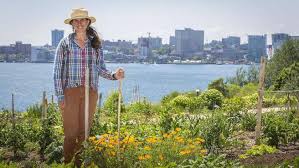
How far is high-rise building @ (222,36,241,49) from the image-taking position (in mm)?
153250

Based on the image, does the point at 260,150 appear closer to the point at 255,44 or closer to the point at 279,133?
the point at 279,133

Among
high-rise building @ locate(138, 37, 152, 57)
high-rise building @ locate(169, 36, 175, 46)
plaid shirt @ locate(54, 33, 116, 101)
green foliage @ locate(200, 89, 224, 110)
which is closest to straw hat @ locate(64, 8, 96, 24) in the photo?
plaid shirt @ locate(54, 33, 116, 101)

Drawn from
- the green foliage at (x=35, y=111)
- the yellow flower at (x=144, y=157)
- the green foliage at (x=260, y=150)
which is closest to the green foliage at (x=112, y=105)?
the green foliage at (x=35, y=111)

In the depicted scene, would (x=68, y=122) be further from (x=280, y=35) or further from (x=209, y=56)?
(x=209, y=56)

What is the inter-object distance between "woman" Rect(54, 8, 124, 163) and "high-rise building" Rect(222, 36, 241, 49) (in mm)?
146431

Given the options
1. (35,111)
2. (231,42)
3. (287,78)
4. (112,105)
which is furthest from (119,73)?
(231,42)

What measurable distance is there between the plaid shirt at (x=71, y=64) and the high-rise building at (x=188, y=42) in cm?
13667

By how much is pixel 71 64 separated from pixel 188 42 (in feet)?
466

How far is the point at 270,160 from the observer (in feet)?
23.6

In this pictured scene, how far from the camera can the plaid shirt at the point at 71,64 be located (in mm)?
6004

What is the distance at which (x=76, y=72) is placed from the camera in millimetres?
6094

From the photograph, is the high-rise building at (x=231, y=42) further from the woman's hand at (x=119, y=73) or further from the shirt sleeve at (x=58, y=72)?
the shirt sleeve at (x=58, y=72)

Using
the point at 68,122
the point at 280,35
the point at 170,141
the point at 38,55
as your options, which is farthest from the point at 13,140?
the point at 280,35

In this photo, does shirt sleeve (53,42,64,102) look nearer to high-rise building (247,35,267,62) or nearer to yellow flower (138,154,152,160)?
yellow flower (138,154,152,160)
